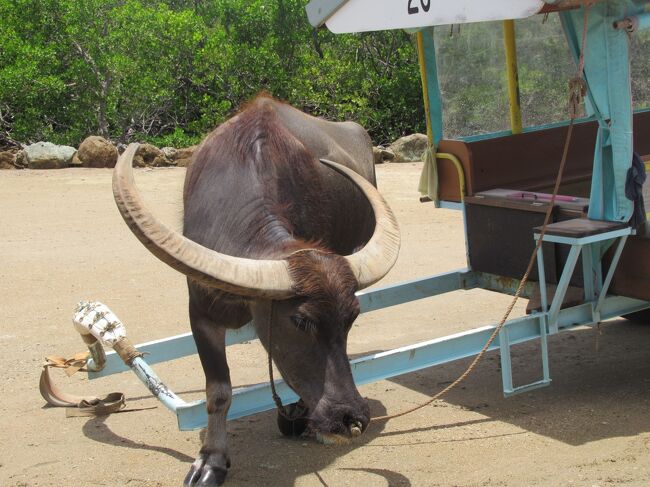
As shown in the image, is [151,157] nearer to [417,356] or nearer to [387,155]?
[387,155]

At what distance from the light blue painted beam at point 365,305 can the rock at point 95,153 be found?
9507 millimetres

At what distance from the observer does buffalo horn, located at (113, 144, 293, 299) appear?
11.5 feet

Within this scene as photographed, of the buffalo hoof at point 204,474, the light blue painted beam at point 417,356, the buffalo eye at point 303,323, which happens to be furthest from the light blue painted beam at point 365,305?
the buffalo eye at point 303,323

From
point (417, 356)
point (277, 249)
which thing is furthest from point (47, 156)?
point (277, 249)

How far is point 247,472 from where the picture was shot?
14.4 feet

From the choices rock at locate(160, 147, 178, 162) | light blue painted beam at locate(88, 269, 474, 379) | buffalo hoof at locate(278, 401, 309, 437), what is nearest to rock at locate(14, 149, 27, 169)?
rock at locate(160, 147, 178, 162)

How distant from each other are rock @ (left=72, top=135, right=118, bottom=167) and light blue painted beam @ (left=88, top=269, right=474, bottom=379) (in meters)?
9.51

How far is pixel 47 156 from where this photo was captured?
14.5m

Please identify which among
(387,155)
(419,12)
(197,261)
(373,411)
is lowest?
(373,411)

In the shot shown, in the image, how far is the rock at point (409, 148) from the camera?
15.0m

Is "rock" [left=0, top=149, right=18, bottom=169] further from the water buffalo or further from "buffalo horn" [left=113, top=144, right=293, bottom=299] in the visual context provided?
"buffalo horn" [left=113, top=144, right=293, bottom=299]

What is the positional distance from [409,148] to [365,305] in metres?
9.68

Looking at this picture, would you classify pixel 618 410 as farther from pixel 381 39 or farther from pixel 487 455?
pixel 381 39

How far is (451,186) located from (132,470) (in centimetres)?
269
